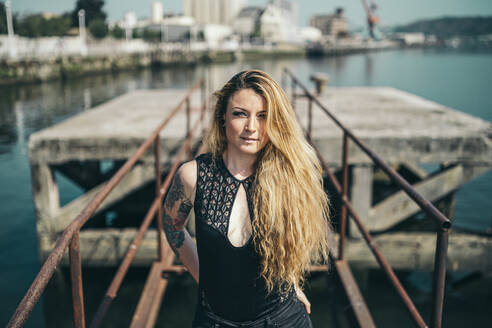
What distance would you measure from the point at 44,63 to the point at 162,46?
35.5 m

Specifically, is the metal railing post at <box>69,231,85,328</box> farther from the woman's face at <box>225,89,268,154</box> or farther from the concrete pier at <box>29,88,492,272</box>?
the concrete pier at <box>29,88,492,272</box>

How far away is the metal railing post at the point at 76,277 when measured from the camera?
1908mm

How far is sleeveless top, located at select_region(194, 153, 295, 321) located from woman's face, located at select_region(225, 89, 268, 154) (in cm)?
13

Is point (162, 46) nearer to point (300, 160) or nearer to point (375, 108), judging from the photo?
point (375, 108)

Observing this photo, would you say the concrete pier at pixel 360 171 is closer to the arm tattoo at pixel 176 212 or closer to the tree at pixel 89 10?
the arm tattoo at pixel 176 212

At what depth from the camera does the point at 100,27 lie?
61.2 metres

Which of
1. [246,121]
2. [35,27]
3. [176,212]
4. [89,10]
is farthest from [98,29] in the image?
[246,121]

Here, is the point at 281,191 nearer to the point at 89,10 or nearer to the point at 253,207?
the point at 253,207

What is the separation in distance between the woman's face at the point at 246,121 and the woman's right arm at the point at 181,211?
0.23m

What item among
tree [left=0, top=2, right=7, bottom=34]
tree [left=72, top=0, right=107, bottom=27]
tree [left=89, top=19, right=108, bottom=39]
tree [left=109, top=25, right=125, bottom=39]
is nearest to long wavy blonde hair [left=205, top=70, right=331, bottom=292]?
tree [left=0, top=2, right=7, bottom=34]

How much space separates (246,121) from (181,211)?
1.76 feet

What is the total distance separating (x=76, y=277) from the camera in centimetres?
197

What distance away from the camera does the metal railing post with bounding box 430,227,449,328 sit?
1.90m

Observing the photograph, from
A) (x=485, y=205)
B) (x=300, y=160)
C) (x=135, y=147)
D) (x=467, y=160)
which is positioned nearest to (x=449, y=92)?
(x=485, y=205)
